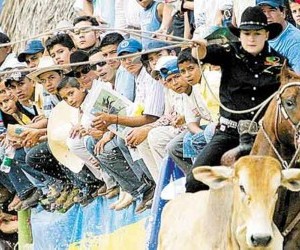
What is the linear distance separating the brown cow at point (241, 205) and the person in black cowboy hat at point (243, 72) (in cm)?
79

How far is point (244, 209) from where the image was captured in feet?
39.0

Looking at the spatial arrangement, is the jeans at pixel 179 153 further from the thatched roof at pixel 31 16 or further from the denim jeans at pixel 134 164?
the thatched roof at pixel 31 16

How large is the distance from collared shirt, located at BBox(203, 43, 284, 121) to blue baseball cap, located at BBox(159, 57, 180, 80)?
151 centimetres

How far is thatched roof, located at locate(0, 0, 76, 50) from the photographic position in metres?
21.2

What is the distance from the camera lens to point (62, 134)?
17672 millimetres

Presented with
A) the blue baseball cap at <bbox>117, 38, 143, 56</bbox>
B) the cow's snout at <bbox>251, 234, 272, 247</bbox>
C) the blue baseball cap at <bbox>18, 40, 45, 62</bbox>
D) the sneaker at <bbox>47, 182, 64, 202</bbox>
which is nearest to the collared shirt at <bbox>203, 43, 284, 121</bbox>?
the cow's snout at <bbox>251, 234, 272, 247</bbox>

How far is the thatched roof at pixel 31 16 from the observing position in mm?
21234

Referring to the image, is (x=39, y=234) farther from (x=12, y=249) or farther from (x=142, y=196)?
(x=142, y=196)

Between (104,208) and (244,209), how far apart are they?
5.58 m

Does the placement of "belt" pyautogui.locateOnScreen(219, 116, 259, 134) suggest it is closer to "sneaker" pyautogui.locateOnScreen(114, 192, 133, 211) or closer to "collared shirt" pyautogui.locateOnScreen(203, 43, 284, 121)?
"collared shirt" pyautogui.locateOnScreen(203, 43, 284, 121)

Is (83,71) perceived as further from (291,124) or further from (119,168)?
(291,124)

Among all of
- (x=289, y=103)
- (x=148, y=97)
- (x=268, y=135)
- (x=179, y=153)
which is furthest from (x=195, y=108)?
(x=289, y=103)

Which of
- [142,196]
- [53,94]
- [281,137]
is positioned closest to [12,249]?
[53,94]

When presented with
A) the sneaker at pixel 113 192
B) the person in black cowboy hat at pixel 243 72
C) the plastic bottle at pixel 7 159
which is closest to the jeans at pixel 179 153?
the person in black cowboy hat at pixel 243 72
